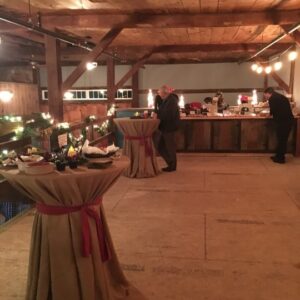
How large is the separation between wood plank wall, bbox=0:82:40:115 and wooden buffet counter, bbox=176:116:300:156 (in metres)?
7.25

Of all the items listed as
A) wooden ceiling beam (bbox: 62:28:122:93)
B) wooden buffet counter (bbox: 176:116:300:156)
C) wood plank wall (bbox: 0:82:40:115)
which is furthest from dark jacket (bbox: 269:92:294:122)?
wood plank wall (bbox: 0:82:40:115)

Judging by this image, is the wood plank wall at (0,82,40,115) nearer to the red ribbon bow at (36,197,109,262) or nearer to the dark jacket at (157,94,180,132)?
the dark jacket at (157,94,180,132)

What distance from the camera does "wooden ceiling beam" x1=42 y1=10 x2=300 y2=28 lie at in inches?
241

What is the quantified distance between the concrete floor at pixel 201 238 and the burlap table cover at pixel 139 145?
23 centimetres

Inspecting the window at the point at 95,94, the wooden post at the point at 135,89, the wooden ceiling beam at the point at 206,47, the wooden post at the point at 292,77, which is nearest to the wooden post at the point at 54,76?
the wooden ceiling beam at the point at 206,47

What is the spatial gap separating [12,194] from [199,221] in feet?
8.00

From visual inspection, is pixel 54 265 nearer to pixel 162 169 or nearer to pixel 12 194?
pixel 12 194

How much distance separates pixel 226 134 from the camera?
8.73 meters

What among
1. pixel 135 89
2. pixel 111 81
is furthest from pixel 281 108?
pixel 135 89

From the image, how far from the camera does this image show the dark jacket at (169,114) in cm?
662

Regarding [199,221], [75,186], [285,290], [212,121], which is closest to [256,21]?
[212,121]

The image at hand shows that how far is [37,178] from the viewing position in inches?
89.7

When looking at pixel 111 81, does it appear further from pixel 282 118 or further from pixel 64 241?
pixel 64 241

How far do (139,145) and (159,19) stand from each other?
212 centimetres
